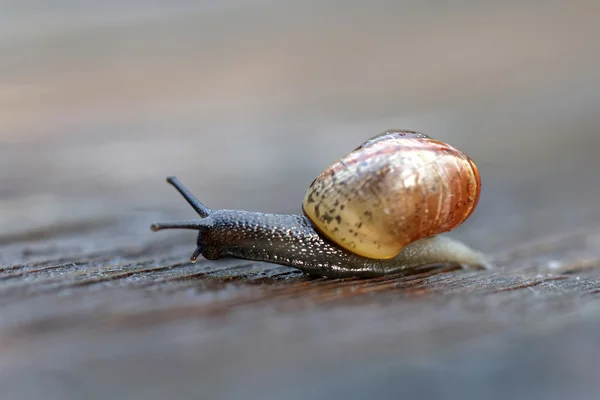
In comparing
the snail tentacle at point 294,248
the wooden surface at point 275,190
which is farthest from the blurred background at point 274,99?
the snail tentacle at point 294,248

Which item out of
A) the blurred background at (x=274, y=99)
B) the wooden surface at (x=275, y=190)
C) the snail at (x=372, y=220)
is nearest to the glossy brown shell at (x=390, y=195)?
the snail at (x=372, y=220)

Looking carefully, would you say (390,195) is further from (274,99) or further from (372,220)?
(274,99)

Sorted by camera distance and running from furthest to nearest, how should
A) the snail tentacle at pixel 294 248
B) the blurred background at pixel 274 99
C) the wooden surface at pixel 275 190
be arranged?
1. the blurred background at pixel 274 99
2. the snail tentacle at pixel 294 248
3. the wooden surface at pixel 275 190

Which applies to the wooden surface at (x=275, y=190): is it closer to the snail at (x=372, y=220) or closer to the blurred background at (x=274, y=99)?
the blurred background at (x=274, y=99)

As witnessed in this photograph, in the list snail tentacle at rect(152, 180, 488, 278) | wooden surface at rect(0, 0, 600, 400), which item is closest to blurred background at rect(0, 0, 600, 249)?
wooden surface at rect(0, 0, 600, 400)

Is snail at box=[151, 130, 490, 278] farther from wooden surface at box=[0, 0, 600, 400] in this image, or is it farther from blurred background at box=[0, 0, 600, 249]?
blurred background at box=[0, 0, 600, 249]

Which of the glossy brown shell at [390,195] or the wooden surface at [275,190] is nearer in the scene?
the wooden surface at [275,190]

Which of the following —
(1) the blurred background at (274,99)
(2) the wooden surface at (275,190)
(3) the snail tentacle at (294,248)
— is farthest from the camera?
(1) the blurred background at (274,99)

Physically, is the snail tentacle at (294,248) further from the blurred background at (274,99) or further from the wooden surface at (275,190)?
the blurred background at (274,99)

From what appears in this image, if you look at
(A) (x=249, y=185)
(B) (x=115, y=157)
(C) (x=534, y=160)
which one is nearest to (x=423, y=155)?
(A) (x=249, y=185)
